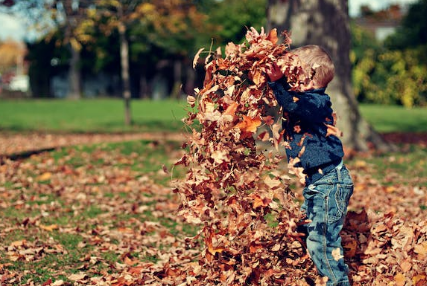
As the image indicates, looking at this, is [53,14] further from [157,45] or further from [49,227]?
[157,45]

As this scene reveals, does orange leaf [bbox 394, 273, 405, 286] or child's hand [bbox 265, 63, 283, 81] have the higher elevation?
child's hand [bbox 265, 63, 283, 81]

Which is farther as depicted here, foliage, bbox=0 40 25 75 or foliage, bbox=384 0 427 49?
foliage, bbox=0 40 25 75

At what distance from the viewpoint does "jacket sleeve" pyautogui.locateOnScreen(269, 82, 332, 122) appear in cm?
359

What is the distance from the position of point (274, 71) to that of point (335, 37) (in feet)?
22.8

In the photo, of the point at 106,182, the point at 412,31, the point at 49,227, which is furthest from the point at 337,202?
the point at 412,31

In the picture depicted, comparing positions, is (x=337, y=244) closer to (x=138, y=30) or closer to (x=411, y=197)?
(x=411, y=197)

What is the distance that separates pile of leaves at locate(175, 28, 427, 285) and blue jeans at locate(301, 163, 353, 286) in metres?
0.10

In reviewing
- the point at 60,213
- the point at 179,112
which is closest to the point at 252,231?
the point at 60,213

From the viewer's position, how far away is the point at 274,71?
3.61m

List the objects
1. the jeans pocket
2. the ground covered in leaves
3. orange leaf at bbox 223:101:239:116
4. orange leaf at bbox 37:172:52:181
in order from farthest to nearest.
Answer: orange leaf at bbox 37:172:52:181, the ground covered in leaves, the jeans pocket, orange leaf at bbox 223:101:239:116

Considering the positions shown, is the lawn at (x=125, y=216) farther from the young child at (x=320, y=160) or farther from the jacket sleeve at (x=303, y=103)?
the jacket sleeve at (x=303, y=103)

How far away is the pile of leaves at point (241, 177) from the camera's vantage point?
11.8 feet

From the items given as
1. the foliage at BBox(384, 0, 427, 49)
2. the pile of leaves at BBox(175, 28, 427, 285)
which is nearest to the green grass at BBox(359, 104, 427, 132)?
the foliage at BBox(384, 0, 427, 49)

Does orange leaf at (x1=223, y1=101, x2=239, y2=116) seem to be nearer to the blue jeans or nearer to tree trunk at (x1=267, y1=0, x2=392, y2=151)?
the blue jeans
